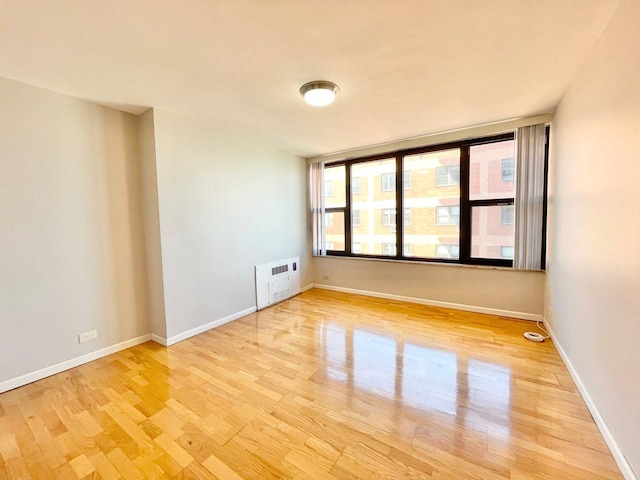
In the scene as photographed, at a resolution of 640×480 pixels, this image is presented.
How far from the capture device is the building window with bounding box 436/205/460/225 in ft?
12.6

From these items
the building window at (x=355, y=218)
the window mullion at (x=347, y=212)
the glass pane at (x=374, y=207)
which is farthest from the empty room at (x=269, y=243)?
the building window at (x=355, y=218)

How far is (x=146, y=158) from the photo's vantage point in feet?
9.39

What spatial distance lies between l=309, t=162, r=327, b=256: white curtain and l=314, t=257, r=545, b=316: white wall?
315 millimetres

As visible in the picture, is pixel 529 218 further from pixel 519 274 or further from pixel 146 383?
pixel 146 383

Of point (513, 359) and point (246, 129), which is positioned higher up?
point (246, 129)

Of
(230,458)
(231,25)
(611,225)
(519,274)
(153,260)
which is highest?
(231,25)

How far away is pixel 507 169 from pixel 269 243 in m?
3.52

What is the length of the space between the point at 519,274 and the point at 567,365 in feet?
4.32

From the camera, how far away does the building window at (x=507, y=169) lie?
343 cm

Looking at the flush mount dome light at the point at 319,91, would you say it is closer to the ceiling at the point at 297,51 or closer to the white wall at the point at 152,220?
the ceiling at the point at 297,51

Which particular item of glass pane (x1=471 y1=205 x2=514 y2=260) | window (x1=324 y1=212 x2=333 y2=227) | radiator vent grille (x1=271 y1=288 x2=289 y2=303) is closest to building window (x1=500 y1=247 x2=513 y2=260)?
glass pane (x1=471 y1=205 x2=514 y2=260)

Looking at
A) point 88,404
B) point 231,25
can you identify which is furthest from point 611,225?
point 88,404

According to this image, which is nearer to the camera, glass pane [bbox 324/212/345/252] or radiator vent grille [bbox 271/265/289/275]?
radiator vent grille [bbox 271/265/289/275]

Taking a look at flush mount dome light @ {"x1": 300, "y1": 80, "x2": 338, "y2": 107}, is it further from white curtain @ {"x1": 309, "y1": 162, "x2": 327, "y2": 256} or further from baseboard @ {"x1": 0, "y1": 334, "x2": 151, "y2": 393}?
baseboard @ {"x1": 0, "y1": 334, "x2": 151, "y2": 393}
